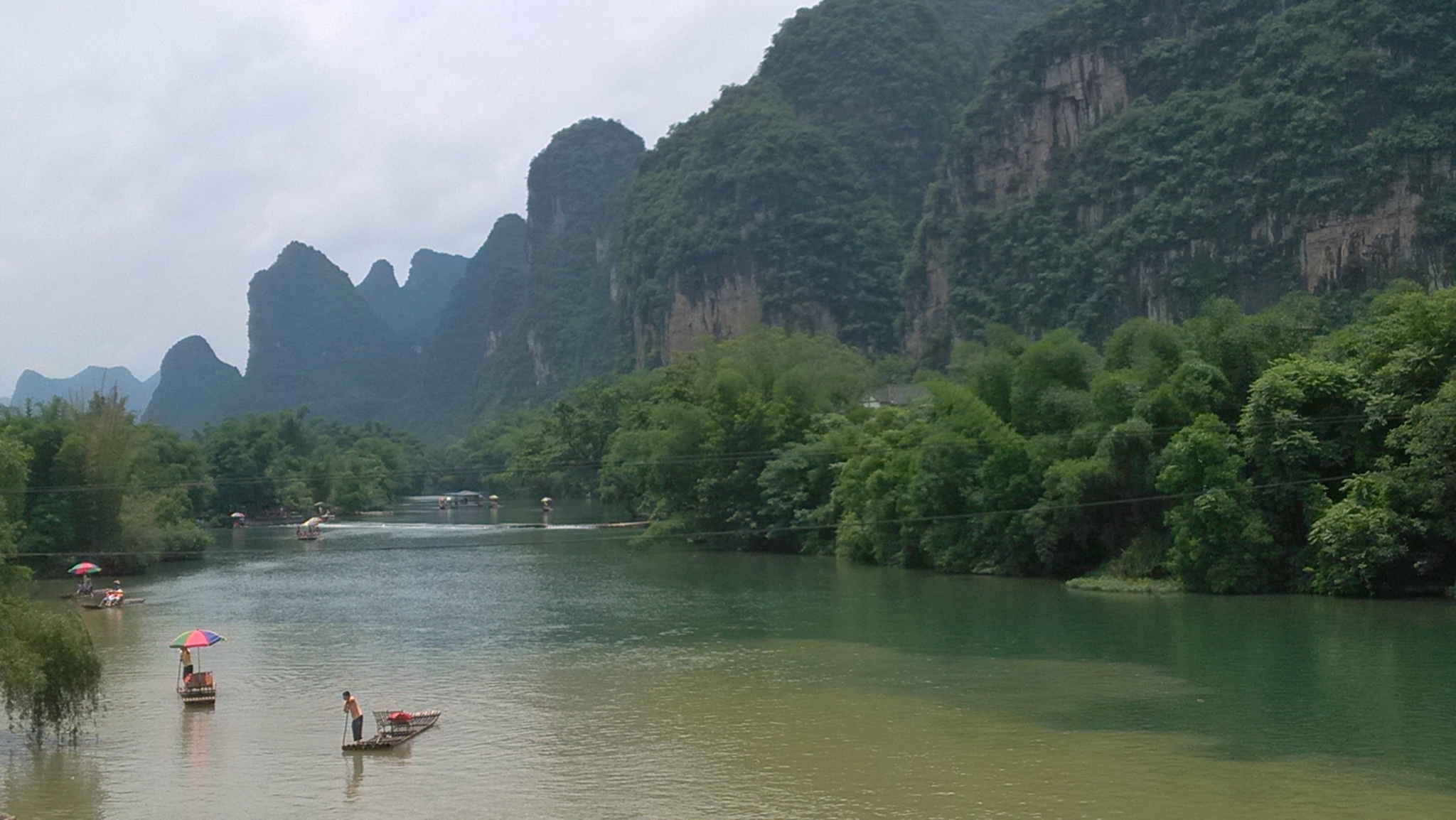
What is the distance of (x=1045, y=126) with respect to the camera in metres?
114

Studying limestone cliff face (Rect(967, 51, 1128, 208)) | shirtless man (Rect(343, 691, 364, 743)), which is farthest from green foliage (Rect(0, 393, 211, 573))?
limestone cliff face (Rect(967, 51, 1128, 208))

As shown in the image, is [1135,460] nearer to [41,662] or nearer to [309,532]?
[41,662]

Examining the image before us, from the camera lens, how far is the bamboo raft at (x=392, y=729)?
21656mm

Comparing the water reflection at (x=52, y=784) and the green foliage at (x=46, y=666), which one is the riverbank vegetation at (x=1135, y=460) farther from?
the water reflection at (x=52, y=784)

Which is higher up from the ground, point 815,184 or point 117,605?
point 815,184

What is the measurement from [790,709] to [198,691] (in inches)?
451

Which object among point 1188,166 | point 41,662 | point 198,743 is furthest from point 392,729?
point 1188,166

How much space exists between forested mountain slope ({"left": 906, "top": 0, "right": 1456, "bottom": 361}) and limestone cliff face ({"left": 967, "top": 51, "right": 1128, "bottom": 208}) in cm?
16

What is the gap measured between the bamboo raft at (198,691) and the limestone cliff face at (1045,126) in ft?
317

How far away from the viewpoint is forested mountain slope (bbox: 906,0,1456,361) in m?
82.2

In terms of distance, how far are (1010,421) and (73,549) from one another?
36.9 m

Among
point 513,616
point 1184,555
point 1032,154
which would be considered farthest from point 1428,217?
point 513,616

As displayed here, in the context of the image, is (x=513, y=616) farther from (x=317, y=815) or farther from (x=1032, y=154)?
(x=1032, y=154)

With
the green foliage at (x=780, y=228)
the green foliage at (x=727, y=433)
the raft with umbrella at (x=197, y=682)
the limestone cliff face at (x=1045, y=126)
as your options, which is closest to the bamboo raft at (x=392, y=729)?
the raft with umbrella at (x=197, y=682)
